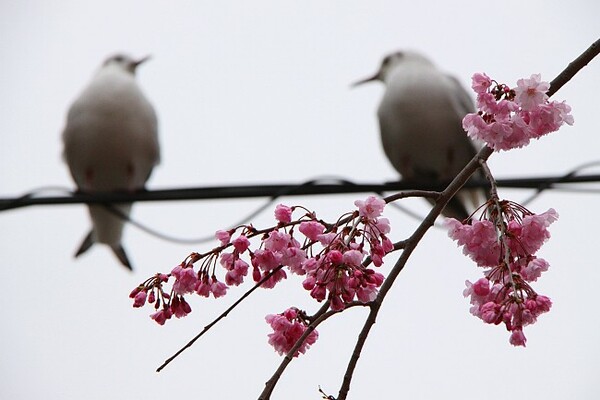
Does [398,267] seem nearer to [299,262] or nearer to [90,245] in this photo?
[299,262]

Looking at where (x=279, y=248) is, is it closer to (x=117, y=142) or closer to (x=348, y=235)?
(x=348, y=235)

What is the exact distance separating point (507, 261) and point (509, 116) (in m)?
0.20

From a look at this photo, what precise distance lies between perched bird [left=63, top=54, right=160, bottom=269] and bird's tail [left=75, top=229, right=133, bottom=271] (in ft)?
0.24

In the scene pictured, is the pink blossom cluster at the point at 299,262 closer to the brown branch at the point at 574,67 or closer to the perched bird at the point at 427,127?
the brown branch at the point at 574,67

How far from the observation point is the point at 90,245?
3568 mm

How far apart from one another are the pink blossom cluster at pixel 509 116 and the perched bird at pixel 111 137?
93.6 inches

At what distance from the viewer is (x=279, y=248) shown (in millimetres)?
958

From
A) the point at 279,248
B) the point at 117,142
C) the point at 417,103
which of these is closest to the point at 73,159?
the point at 117,142

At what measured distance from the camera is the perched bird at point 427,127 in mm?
3160

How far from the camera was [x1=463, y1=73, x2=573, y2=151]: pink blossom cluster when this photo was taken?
0.96 meters

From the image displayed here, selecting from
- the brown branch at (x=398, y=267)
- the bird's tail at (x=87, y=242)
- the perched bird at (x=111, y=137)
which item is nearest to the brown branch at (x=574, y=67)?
the brown branch at (x=398, y=267)

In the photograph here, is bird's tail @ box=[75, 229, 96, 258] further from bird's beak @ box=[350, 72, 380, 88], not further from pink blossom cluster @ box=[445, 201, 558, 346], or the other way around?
pink blossom cluster @ box=[445, 201, 558, 346]

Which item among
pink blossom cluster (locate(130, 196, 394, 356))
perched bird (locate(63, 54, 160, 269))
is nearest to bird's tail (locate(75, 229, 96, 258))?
perched bird (locate(63, 54, 160, 269))

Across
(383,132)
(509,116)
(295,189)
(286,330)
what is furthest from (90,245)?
(509,116)
